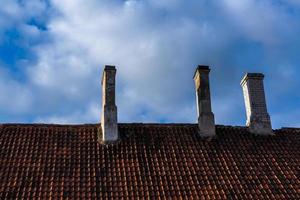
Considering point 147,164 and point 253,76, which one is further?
point 253,76

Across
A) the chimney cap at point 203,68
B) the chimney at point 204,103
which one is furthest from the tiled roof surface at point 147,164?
the chimney cap at point 203,68

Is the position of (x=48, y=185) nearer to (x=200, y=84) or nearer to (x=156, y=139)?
(x=156, y=139)

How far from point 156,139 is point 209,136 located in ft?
5.65

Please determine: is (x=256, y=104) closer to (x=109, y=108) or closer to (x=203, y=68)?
(x=203, y=68)

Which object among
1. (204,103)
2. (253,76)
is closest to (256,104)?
(253,76)

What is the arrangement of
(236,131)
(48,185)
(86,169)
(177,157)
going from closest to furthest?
(48,185) < (86,169) < (177,157) < (236,131)

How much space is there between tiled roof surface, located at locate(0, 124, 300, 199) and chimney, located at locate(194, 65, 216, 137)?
1.01ft

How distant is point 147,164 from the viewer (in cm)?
1290

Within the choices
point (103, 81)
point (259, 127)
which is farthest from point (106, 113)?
point (259, 127)

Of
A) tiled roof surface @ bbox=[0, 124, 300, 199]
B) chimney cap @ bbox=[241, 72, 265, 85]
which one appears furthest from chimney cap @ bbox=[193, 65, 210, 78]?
tiled roof surface @ bbox=[0, 124, 300, 199]

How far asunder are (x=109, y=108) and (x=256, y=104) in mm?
5084

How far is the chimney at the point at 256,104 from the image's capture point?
15.4 meters

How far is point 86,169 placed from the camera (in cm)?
1249

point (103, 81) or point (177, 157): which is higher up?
point (103, 81)
